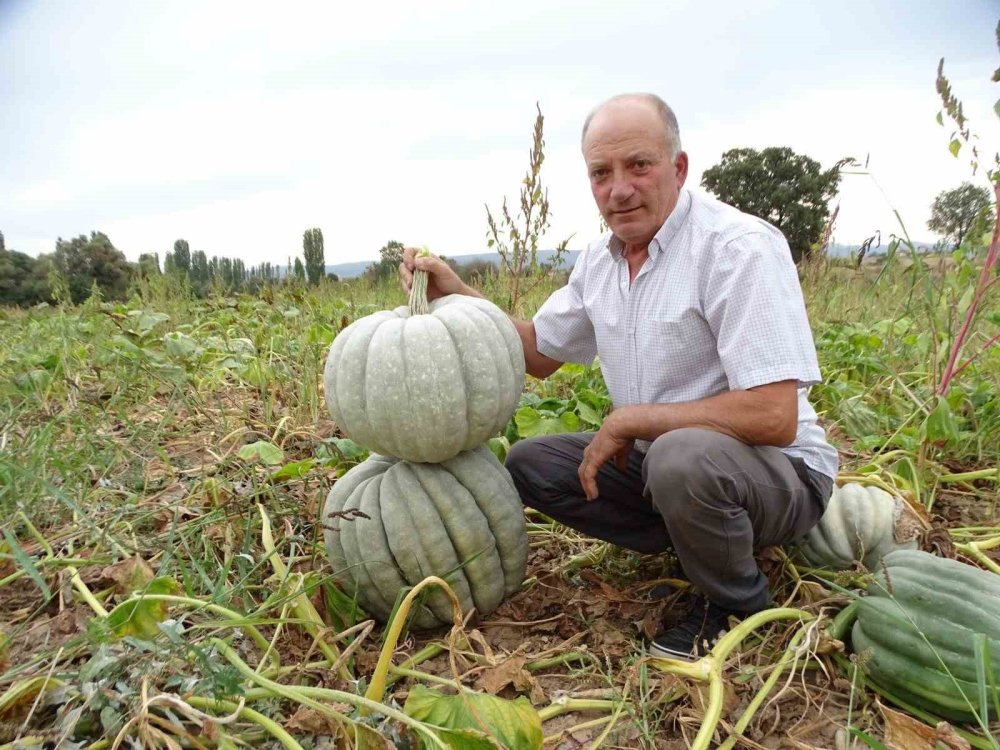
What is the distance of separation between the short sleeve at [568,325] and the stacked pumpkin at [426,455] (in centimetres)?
51

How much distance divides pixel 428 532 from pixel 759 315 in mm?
1105

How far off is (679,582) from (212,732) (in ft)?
4.93

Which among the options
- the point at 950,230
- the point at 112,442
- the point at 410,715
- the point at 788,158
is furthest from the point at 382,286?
the point at 788,158

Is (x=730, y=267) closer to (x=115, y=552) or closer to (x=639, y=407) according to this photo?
(x=639, y=407)

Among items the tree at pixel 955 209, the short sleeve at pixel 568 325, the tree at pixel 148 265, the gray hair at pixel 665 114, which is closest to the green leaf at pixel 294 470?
the short sleeve at pixel 568 325

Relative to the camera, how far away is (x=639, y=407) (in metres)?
2.10

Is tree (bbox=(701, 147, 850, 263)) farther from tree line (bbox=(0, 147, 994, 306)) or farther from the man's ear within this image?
the man's ear

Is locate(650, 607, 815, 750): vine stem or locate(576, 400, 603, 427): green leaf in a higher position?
locate(576, 400, 603, 427): green leaf

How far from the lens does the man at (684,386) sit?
1956 mm

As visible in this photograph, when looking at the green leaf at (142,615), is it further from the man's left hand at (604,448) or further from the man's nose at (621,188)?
the man's nose at (621,188)

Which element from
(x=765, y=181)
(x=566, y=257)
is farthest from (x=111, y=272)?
(x=765, y=181)

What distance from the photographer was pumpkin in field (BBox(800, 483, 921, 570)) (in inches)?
85.7

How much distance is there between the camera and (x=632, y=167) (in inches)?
86.6

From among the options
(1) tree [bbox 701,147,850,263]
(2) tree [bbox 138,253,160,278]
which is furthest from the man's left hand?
(1) tree [bbox 701,147,850,263]
